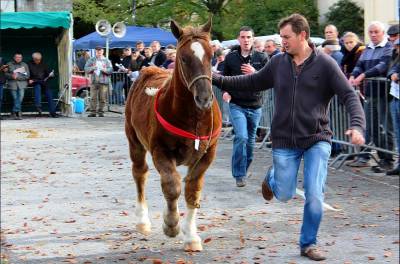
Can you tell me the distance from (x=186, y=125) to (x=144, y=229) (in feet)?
4.27

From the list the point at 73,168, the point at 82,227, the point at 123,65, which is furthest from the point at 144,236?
the point at 123,65

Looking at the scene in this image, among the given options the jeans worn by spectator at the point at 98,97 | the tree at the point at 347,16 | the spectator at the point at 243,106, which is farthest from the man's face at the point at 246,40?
the tree at the point at 347,16

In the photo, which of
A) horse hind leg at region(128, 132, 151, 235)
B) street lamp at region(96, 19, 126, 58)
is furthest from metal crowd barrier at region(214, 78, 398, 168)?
street lamp at region(96, 19, 126, 58)

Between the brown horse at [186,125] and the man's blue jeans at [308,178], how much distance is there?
72 cm

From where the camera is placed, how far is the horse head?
6.35m

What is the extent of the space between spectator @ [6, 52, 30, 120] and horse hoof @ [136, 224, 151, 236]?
17188mm

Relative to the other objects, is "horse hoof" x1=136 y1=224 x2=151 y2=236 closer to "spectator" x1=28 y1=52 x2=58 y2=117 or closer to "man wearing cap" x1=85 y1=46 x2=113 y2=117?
"man wearing cap" x1=85 y1=46 x2=113 y2=117

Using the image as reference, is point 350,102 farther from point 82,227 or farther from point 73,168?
point 73,168

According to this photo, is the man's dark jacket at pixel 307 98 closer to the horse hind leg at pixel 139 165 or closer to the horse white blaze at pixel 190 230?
the horse white blaze at pixel 190 230

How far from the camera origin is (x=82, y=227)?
805 centimetres

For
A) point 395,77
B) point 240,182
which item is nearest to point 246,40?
point 240,182

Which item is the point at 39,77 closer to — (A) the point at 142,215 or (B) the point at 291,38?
(A) the point at 142,215

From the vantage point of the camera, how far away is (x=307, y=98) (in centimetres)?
642

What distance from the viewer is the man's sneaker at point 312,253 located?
21.1ft
